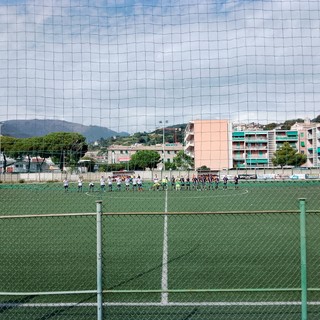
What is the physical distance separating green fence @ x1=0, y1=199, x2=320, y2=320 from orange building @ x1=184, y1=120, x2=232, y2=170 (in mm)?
1945

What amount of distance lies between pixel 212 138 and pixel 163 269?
336 cm

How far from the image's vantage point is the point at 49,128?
8.20 metres

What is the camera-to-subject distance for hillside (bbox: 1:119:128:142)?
26.4 feet

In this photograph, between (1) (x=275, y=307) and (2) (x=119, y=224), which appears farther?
(2) (x=119, y=224)

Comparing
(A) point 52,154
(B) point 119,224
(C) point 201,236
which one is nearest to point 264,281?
(C) point 201,236

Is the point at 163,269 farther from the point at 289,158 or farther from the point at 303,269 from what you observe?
the point at 289,158

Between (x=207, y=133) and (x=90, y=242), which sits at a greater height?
(x=207, y=133)

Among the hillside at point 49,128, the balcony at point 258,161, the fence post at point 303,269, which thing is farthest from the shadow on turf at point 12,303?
the balcony at point 258,161

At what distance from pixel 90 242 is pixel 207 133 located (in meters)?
4.32

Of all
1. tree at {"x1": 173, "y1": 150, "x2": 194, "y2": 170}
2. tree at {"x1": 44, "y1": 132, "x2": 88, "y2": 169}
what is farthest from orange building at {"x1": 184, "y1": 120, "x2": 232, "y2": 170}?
tree at {"x1": 173, "y1": 150, "x2": 194, "y2": 170}

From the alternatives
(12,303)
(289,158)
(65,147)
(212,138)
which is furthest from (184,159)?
(12,303)

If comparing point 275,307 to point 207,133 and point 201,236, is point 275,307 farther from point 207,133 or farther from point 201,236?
point 201,236

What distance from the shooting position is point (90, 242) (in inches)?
453

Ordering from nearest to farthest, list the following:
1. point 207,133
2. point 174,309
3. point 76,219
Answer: point 174,309
point 207,133
point 76,219
